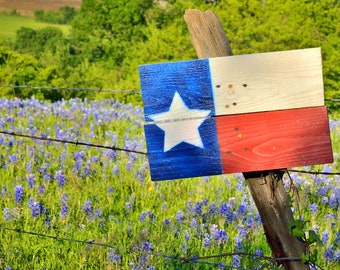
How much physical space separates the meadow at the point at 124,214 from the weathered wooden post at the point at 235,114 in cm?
79

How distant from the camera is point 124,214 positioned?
5.62 m

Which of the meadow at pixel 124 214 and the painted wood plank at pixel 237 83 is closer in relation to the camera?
the painted wood plank at pixel 237 83

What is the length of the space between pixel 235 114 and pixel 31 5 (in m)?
117

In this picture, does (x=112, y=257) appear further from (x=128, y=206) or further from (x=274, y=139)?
(x=274, y=139)

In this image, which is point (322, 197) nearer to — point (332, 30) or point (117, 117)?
point (117, 117)

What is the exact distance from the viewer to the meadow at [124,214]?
175 inches

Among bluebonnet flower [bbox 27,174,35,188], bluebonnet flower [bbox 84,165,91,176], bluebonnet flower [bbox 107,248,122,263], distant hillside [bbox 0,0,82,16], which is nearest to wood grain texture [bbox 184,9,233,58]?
bluebonnet flower [bbox 107,248,122,263]

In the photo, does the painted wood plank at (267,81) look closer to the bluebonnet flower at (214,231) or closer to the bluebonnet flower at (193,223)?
the bluebonnet flower at (214,231)

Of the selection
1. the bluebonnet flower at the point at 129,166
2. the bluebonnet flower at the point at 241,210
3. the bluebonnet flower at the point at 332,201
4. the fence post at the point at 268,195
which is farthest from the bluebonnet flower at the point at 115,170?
the fence post at the point at 268,195

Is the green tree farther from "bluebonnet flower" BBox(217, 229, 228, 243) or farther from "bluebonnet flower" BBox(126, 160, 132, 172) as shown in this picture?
"bluebonnet flower" BBox(217, 229, 228, 243)

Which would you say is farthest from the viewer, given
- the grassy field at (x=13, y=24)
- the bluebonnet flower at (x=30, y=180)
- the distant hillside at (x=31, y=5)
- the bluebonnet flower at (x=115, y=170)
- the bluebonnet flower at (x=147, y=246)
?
the distant hillside at (x=31, y=5)

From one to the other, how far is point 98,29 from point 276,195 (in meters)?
44.0

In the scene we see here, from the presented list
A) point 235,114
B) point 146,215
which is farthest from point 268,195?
point 146,215

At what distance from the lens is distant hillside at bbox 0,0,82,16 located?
108744 mm
